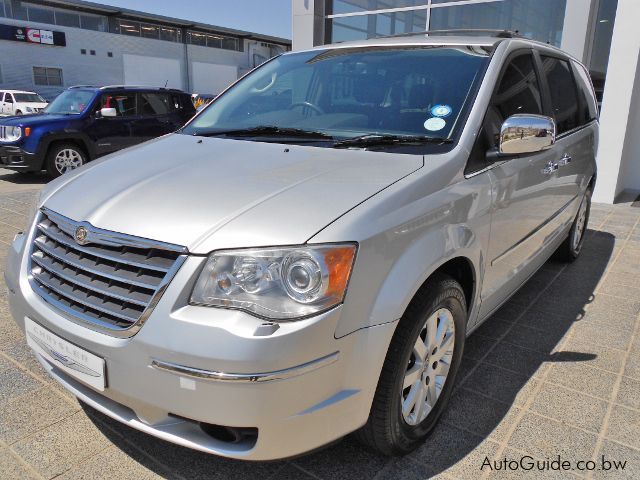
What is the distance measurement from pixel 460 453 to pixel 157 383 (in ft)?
4.28

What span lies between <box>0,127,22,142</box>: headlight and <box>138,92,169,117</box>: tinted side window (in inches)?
82.7

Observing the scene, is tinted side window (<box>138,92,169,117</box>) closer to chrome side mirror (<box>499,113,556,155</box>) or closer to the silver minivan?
the silver minivan

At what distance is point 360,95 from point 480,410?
67.4 inches

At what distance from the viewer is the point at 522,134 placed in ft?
7.77

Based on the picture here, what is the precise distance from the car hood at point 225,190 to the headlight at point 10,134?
7.38 m

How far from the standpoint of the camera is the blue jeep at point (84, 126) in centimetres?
864

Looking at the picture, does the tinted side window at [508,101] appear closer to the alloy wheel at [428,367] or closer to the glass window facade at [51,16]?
the alloy wheel at [428,367]

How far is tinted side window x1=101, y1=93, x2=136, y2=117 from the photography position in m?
9.41

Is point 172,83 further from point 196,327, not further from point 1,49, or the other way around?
point 196,327

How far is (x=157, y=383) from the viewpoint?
1656mm

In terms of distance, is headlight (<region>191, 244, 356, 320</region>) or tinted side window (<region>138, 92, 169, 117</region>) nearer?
headlight (<region>191, 244, 356, 320</region>)

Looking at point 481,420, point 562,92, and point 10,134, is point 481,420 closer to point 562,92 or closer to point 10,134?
point 562,92

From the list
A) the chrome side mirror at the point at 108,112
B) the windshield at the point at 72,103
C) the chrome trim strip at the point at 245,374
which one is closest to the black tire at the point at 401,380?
the chrome trim strip at the point at 245,374

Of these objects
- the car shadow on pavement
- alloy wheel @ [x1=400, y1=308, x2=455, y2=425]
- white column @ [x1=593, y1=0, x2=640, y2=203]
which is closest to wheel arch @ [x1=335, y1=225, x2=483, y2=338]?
alloy wheel @ [x1=400, y1=308, x2=455, y2=425]
